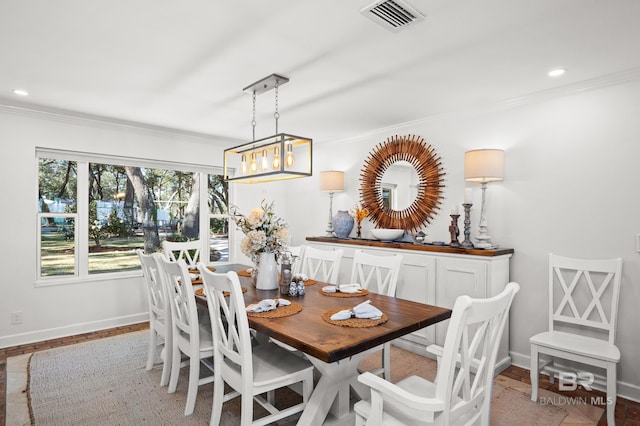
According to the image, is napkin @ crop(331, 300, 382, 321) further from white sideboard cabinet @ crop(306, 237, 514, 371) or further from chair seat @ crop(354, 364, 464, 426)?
white sideboard cabinet @ crop(306, 237, 514, 371)

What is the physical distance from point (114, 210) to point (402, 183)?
11.5ft

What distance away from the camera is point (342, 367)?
2123 mm

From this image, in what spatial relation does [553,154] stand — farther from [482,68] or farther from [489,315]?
[489,315]

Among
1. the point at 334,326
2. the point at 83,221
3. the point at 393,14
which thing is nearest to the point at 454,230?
the point at 334,326

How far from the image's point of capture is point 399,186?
432cm

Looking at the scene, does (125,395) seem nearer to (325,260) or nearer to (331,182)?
(325,260)

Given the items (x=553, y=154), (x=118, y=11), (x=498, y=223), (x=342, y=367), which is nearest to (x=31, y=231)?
(x=118, y=11)

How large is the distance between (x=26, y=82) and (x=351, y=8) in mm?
2812

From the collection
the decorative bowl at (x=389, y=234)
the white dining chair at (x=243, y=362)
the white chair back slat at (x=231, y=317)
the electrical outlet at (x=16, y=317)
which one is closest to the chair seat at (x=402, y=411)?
the white dining chair at (x=243, y=362)

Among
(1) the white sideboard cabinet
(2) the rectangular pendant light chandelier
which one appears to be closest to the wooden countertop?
(1) the white sideboard cabinet

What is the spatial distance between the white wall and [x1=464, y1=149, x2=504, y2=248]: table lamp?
21cm

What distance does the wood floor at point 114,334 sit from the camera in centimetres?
249

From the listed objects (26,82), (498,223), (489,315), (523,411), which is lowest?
(523,411)

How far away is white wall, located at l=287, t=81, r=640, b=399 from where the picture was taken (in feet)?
9.16
